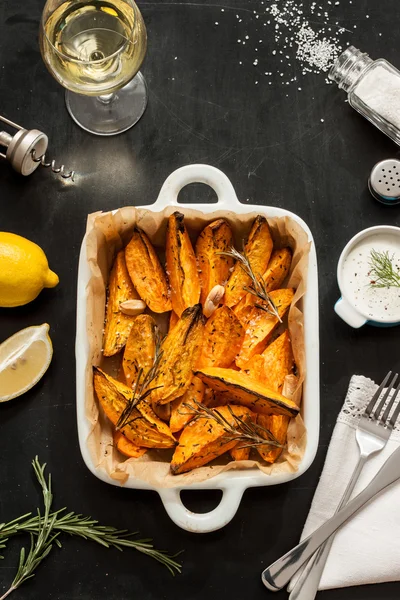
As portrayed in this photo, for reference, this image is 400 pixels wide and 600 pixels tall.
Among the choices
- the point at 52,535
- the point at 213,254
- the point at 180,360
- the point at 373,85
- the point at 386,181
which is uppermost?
the point at 373,85

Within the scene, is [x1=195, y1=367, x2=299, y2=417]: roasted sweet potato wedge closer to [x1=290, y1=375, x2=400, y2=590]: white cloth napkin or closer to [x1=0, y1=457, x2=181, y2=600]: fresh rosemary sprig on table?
[x1=290, y1=375, x2=400, y2=590]: white cloth napkin

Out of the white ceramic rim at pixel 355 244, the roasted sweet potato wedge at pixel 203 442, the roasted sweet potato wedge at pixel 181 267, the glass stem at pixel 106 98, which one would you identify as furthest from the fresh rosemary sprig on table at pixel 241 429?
the glass stem at pixel 106 98

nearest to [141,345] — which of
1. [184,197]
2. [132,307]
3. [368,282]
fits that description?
[132,307]

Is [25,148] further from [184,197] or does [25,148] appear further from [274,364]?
[274,364]

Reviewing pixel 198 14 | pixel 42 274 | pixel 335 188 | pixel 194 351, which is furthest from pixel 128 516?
pixel 198 14

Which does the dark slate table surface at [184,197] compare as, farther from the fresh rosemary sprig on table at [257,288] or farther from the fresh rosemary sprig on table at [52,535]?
the fresh rosemary sprig on table at [257,288]

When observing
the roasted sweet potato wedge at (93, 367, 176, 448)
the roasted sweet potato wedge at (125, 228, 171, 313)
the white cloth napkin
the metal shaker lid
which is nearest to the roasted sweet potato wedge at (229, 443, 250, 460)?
the roasted sweet potato wedge at (93, 367, 176, 448)
